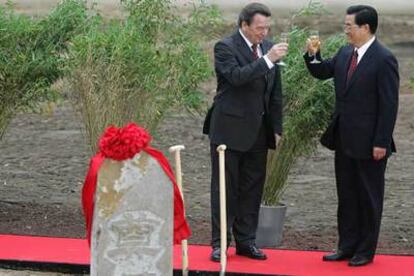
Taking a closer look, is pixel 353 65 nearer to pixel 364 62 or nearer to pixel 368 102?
pixel 364 62

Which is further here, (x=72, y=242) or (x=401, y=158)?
(x=401, y=158)

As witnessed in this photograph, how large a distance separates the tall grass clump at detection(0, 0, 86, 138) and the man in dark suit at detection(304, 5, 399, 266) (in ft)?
7.55

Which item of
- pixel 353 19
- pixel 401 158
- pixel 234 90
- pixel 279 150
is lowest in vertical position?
pixel 401 158

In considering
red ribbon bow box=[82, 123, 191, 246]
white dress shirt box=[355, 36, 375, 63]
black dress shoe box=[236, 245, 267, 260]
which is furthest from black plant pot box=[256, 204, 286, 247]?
red ribbon bow box=[82, 123, 191, 246]

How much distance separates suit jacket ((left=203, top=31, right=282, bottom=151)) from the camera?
7527mm

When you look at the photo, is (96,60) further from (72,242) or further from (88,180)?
(88,180)

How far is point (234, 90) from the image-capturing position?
7594 mm

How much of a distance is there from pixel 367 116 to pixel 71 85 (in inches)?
94.7

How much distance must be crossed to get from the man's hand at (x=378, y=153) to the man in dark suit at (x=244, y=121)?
27.0 inches

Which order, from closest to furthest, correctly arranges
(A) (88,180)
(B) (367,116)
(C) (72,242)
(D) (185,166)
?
1. (A) (88,180)
2. (B) (367,116)
3. (C) (72,242)
4. (D) (185,166)

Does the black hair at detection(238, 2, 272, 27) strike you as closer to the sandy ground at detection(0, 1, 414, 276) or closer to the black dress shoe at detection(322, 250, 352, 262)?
the black dress shoe at detection(322, 250, 352, 262)

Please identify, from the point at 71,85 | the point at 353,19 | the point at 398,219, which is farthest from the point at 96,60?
the point at 398,219

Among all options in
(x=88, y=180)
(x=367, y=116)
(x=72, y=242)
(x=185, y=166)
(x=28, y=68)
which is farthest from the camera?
(x=185, y=166)

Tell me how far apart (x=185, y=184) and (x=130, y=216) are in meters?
4.57
